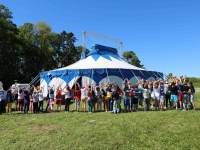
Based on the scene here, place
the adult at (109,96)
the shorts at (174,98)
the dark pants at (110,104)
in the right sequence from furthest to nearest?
the dark pants at (110,104)
the adult at (109,96)
the shorts at (174,98)

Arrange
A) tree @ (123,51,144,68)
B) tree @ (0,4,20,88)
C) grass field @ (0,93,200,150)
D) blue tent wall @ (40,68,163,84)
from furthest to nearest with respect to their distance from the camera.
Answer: tree @ (123,51,144,68)
tree @ (0,4,20,88)
blue tent wall @ (40,68,163,84)
grass field @ (0,93,200,150)

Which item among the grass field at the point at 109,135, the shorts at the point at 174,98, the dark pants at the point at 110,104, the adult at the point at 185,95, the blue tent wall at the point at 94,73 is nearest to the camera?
the grass field at the point at 109,135

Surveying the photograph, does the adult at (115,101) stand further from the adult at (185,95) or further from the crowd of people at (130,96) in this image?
the adult at (185,95)

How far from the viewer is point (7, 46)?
22.8 metres

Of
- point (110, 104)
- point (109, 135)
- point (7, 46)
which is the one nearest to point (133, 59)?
point (7, 46)

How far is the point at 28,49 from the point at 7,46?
247 inches

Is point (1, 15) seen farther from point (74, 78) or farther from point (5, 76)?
point (74, 78)

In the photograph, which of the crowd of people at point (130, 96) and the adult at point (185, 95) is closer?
the adult at point (185, 95)

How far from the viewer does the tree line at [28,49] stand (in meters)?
22.6

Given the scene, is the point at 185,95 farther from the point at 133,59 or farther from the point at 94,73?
the point at 133,59

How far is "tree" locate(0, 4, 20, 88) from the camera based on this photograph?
2187 centimetres

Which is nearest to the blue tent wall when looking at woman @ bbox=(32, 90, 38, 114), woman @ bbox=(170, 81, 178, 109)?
woman @ bbox=(32, 90, 38, 114)

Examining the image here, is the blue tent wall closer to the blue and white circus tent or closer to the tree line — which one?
the blue and white circus tent

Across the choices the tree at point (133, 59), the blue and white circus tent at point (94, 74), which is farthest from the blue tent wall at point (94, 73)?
the tree at point (133, 59)
